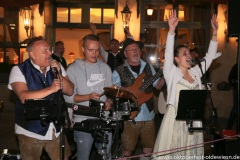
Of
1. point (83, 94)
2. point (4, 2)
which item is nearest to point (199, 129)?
point (83, 94)

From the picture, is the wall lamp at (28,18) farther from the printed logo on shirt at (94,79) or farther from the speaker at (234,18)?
the speaker at (234,18)

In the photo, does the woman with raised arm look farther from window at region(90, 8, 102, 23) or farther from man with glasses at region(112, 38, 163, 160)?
window at region(90, 8, 102, 23)

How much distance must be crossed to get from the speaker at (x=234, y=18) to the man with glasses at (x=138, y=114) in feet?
4.27

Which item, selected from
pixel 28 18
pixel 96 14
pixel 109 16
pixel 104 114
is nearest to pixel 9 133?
pixel 28 18

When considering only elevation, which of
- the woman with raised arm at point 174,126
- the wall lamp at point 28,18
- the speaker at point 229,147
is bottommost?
the speaker at point 229,147

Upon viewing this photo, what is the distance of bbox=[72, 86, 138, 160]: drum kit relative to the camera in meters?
4.61

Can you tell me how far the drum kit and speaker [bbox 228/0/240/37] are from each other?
2.26 meters

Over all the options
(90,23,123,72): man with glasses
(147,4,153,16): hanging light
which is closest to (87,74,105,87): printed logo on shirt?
(90,23,123,72): man with glasses

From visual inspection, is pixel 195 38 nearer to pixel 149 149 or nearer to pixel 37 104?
pixel 149 149

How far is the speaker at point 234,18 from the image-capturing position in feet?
20.4

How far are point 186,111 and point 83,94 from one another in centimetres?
134

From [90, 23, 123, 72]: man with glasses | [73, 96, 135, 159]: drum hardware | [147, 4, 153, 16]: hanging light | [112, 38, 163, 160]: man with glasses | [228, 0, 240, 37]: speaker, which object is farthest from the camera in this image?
[147, 4, 153, 16]: hanging light

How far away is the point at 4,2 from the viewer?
920 cm

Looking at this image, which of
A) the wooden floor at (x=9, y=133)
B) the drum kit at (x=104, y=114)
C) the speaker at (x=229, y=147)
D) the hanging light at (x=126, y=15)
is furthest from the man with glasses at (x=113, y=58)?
the drum kit at (x=104, y=114)
